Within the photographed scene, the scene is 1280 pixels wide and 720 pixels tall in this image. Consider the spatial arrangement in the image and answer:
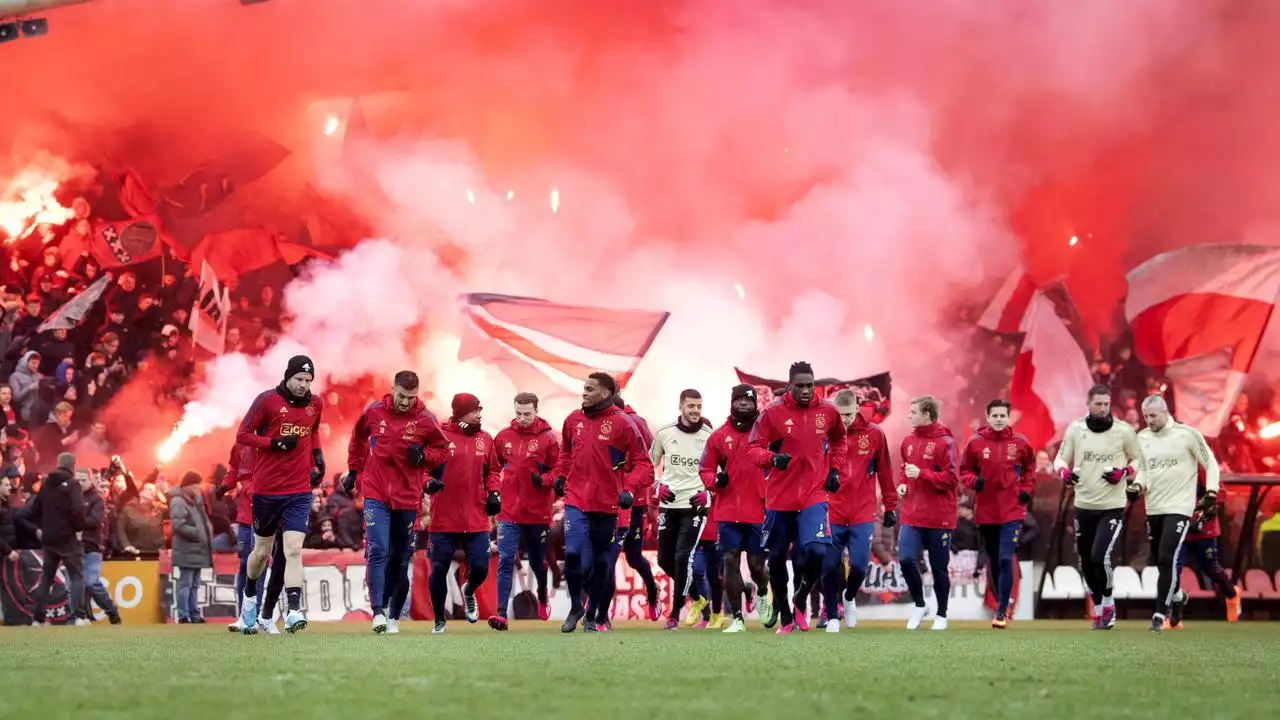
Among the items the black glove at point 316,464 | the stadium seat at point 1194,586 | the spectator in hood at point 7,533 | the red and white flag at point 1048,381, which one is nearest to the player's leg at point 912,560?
the black glove at point 316,464

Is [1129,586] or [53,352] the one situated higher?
[53,352]

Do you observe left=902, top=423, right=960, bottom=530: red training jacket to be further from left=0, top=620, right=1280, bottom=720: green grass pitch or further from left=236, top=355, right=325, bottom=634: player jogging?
left=236, top=355, right=325, bottom=634: player jogging

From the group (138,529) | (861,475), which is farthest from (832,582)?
(138,529)

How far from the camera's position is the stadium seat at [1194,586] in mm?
22969

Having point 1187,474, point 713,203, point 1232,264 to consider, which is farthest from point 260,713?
point 713,203

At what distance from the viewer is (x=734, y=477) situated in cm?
1531

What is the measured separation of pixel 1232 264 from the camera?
106 feet

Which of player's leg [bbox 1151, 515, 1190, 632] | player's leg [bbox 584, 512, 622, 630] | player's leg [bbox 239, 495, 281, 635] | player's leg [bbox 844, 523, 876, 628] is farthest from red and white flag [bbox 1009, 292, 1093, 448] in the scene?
player's leg [bbox 239, 495, 281, 635]

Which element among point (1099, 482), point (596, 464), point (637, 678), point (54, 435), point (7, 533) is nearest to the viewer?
point (637, 678)

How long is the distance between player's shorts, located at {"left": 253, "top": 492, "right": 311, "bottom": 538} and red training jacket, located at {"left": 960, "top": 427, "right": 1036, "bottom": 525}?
7.05 metres

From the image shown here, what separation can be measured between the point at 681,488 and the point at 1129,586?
9700mm

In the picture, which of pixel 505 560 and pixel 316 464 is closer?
pixel 316 464

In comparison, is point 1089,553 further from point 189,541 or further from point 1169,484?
point 189,541

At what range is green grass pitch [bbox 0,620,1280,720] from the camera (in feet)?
22.6
